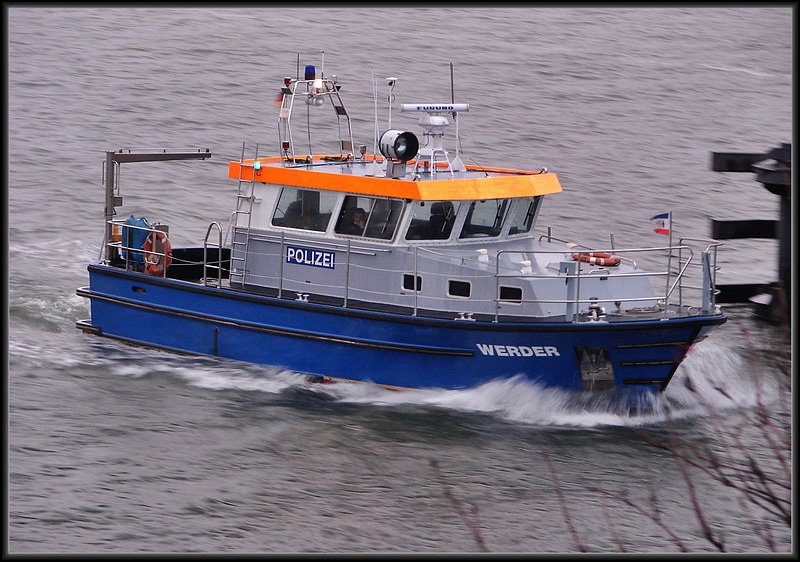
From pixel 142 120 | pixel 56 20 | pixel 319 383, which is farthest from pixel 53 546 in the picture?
pixel 56 20

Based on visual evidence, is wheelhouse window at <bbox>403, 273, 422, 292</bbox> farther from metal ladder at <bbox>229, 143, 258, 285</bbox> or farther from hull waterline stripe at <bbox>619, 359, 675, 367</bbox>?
hull waterline stripe at <bbox>619, 359, 675, 367</bbox>

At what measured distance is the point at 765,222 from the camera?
18328mm

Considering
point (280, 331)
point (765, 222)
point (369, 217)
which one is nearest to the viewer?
point (369, 217)

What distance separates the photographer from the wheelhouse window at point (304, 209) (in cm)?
1438

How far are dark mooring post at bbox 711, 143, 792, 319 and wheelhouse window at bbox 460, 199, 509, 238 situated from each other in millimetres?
5057

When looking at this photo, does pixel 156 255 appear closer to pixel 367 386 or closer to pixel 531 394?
pixel 367 386

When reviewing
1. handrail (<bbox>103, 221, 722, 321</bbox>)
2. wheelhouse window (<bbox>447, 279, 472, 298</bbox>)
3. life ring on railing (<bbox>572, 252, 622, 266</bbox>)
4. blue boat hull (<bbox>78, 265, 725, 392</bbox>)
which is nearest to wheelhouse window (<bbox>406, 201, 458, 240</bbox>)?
handrail (<bbox>103, 221, 722, 321</bbox>)

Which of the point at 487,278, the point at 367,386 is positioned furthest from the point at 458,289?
the point at 367,386

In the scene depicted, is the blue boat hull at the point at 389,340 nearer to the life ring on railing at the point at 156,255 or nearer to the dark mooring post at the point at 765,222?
the life ring on railing at the point at 156,255

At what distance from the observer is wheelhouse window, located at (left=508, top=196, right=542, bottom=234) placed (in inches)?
563

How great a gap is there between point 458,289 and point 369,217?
4.39 ft

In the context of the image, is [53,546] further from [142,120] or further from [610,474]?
[142,120]

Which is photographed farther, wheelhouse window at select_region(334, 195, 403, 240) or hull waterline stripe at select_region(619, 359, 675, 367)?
wheelhouse window at select_region(334, 195, 403, 240)

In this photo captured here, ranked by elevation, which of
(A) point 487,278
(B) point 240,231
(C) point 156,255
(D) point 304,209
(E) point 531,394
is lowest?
(E) point 531,394
